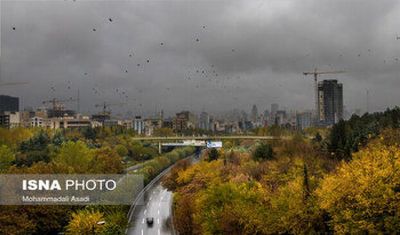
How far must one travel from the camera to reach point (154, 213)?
59.2 metres

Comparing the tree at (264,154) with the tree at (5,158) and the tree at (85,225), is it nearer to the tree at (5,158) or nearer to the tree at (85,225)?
the tree at (85,225)

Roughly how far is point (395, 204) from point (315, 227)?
605 cm

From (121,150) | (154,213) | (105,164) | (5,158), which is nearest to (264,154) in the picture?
(154,213)

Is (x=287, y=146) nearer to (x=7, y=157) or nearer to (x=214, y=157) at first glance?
(x=214, y=157)

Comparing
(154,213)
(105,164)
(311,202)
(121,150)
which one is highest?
(121,150)

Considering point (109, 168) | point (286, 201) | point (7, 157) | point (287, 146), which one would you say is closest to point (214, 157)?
point (287, 146)

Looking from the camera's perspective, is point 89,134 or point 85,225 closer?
point 85,225

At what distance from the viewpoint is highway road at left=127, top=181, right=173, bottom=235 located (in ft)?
160

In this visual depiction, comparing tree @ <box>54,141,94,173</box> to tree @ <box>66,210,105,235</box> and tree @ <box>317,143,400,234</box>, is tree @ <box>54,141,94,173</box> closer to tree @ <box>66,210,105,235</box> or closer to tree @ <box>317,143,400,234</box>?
tree @ <box>66,210,105,235</box>

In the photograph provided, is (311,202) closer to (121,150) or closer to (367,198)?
(367,198)

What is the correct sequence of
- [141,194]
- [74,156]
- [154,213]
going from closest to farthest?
1. [154,213]
2. [74,156]
3. [141,194]

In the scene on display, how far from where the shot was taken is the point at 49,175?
1754 inches

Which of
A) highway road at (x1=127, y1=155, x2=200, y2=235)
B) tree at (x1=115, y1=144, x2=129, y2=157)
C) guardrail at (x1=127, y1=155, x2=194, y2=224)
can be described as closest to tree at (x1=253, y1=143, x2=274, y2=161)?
highway road at (x1=127, y1=155, x2=200, y2=235)

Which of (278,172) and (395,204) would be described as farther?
(278,172)
